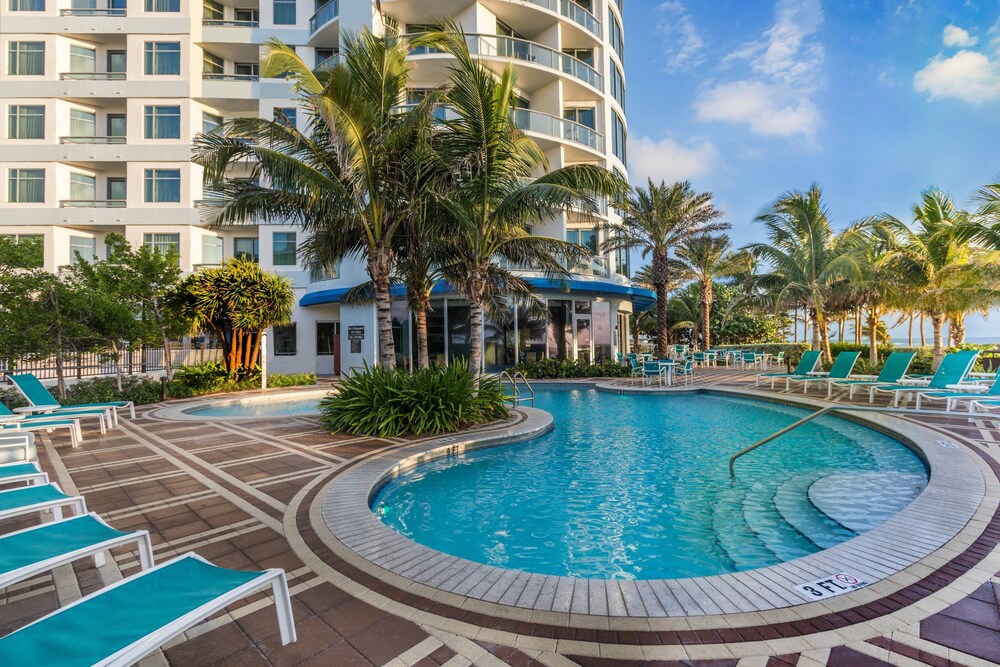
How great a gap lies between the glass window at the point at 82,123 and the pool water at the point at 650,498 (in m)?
27.6

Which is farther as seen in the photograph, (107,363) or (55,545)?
(107,363)

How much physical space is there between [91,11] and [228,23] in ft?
20.2

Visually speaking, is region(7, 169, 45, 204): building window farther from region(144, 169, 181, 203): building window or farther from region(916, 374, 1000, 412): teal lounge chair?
region(916, 374, 1000, 412): teal lounge chair

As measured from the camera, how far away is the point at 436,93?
832 centimetres

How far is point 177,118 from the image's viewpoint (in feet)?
71.8

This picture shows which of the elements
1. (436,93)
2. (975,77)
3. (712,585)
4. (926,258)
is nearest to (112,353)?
(436,93)

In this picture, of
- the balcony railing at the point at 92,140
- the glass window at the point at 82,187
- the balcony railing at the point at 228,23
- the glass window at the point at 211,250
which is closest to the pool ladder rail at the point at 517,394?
the glass window at the point at 211,250

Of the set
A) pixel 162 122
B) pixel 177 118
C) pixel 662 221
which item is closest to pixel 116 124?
pixel 162 122

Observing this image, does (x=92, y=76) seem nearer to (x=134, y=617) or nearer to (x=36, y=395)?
(x=36, y=395)

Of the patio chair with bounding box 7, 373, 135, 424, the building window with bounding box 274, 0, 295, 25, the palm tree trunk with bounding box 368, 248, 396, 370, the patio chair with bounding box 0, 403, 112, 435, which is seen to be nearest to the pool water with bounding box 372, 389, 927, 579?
the palm tree trunk with bounding box 368, 248, 396, 370

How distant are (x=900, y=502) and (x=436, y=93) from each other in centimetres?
901

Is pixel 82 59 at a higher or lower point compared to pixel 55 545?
higher

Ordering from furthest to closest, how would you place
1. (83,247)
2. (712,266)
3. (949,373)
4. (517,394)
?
(712,266) < (83,247) < (517,394) < (949,373)

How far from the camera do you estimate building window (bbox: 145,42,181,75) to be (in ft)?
71.5
